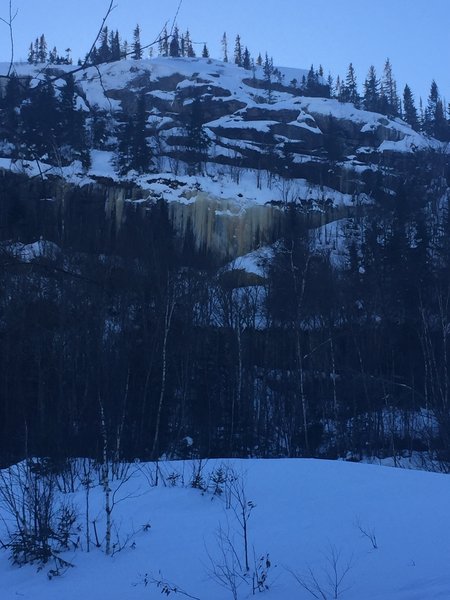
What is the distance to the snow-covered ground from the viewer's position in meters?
4.66

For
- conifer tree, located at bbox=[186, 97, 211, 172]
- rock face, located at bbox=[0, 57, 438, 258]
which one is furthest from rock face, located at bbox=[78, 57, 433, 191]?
conifer tree, located at bbox=[186, 97, 211, 172]

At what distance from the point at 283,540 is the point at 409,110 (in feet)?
244

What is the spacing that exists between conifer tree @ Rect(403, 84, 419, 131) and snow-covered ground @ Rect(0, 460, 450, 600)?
65.4m

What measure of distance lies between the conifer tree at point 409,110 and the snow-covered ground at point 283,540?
65448 mm

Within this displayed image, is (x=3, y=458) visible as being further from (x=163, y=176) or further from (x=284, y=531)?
(x=163, y=176)

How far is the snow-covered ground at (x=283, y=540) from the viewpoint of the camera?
4.66 meters

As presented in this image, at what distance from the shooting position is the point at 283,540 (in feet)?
18.7

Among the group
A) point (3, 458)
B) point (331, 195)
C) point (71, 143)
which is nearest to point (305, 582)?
point (3, 458)

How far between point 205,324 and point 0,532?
2166 centimetres

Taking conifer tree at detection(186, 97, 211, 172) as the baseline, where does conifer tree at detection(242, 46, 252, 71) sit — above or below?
above

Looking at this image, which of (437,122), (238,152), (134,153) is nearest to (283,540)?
(134,153)

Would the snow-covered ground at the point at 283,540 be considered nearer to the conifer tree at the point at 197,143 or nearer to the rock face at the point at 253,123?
the conifer tree at the point at 197,143

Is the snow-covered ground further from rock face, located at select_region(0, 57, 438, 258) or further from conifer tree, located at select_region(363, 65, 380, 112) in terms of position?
conifer tree, located at select_region(363, 65, 380, 112)

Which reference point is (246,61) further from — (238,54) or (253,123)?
(253,123)
